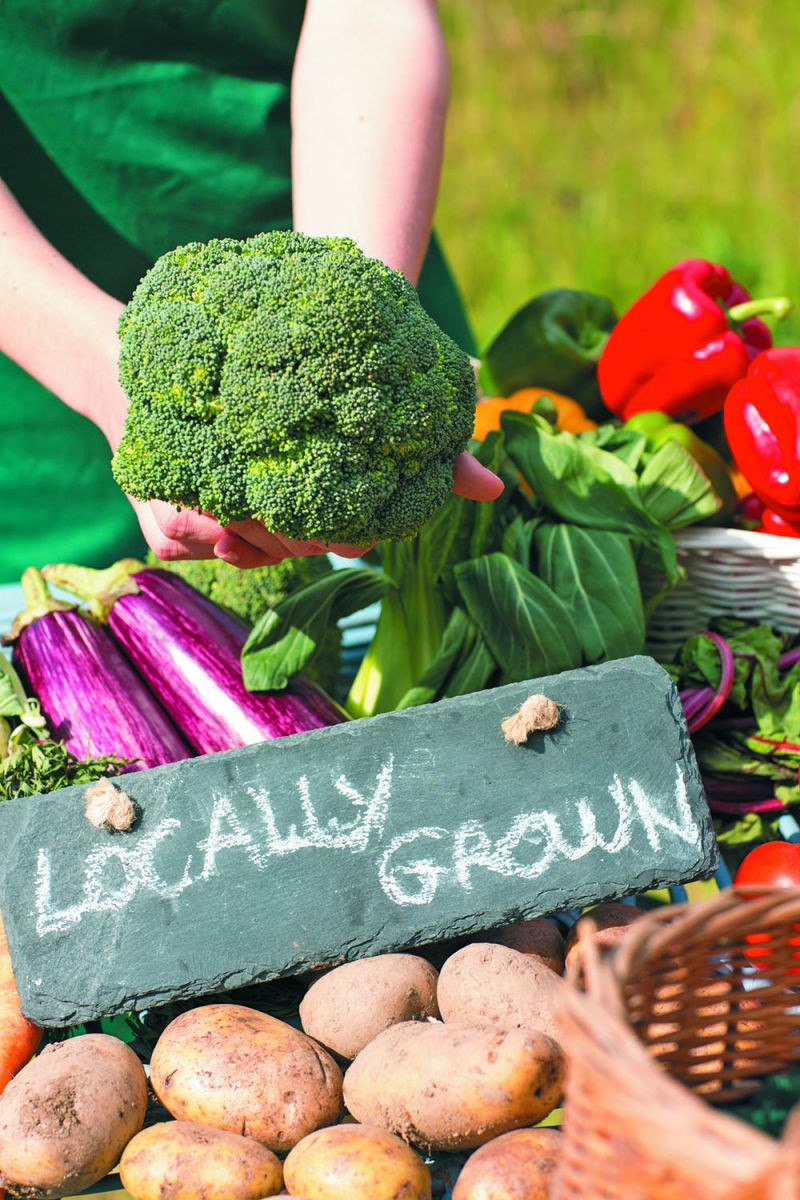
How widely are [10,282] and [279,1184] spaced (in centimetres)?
120

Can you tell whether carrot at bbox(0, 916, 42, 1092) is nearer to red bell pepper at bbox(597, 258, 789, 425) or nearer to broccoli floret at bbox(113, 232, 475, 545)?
broccoli floret at bbox(113, 232, 475, 545)

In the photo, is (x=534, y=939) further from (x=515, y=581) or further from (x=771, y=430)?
(x=771, y=430)

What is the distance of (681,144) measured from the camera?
15.6ft

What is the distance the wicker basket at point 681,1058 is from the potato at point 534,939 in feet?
0.72

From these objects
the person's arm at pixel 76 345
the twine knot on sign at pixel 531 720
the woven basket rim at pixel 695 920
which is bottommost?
the twine knot on sign at pixel 531 720

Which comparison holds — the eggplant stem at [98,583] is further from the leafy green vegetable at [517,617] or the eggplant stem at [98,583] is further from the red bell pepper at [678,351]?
the red bell pepper at [678,351]

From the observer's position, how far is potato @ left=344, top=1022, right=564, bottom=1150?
1.06m

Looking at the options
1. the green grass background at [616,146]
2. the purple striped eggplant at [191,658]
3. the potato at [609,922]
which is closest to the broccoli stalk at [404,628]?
the purple striped eggplant at [191,658]

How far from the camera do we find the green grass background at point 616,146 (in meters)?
4.46

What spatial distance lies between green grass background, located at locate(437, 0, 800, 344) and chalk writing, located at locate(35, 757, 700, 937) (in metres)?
3.30

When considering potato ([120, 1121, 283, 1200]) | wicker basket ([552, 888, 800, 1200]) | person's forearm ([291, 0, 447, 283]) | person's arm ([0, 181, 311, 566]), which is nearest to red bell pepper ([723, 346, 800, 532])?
person's forearm ([291, 0, 447, 283])

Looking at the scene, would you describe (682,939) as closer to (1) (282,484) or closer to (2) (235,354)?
(1) (282,484)

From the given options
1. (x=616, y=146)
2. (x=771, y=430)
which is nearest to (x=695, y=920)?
(x=771, y=430)

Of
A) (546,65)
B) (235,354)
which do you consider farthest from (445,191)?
(235,354)
